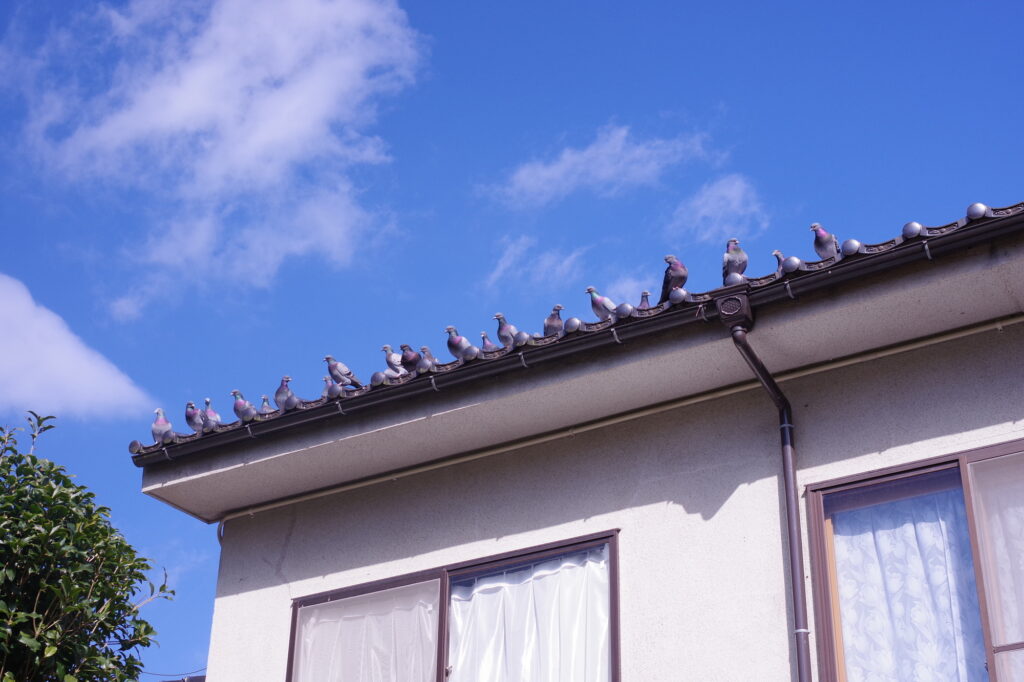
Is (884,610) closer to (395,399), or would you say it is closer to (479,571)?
(479,571)

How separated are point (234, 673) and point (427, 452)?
6.26ft

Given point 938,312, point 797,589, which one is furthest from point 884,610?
point 938,312

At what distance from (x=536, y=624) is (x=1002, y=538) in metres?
2.63

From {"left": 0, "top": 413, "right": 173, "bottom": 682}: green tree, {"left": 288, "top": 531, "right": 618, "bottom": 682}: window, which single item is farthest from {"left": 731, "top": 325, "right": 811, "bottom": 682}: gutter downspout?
{"left": 0, "top": 413, "right": 173, "bottom": 682}: green tree

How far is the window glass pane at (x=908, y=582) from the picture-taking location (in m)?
6.54

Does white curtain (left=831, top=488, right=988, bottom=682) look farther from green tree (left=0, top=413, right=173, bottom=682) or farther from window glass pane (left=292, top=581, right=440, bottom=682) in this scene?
green tree (left=0, top=413, right=173, bottom=682)

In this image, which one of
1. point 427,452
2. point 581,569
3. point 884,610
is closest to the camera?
point 884,610

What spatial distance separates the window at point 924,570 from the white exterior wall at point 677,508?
14cm

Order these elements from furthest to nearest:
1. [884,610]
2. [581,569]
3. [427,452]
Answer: [427,452] → [581,569] → [884,610]

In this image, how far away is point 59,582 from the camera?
767 cm

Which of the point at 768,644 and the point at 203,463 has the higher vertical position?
the point at 203,463

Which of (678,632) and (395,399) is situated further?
(395,399)

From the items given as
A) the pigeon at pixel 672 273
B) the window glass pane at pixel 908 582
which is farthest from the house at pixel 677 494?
the pigeon at pixel 672 273

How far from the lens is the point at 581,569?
7816 millimetres
